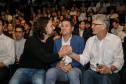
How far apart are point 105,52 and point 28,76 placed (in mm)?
1216

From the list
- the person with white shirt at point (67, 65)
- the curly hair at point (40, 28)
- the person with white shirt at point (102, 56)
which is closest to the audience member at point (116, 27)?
the person with white shirt at point (67, 65)

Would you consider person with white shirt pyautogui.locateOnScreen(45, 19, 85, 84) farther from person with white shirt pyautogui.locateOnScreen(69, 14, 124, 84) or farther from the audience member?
the audience member

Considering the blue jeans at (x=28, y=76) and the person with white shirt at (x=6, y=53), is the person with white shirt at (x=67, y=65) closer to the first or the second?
the blue jeans at (x=28, y=76)

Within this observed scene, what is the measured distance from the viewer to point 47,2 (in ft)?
36.7

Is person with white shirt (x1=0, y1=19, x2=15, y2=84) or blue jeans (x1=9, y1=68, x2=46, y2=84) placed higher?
person with white shirt (x1=0, y1=19, x2=15, y2=84)

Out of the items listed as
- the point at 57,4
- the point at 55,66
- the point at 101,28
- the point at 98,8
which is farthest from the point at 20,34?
the point at 57,4

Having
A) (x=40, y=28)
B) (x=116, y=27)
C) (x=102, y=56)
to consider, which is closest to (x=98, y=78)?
(x=102, y=56)

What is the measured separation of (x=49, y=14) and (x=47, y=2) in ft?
6.77

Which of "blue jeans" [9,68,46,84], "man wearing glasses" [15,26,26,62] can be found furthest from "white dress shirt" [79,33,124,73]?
"man wearing glasses" [15,26,26,62]

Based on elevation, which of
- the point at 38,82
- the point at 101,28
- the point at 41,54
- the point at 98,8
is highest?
the point at 98,8

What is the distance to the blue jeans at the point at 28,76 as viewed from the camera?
225cm

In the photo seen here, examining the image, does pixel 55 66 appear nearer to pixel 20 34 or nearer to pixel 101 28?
pixel 101 28

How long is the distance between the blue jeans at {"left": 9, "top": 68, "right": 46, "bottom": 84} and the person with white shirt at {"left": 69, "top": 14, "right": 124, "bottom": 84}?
0.58 metres

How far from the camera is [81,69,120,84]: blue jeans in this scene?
7.26 ft
